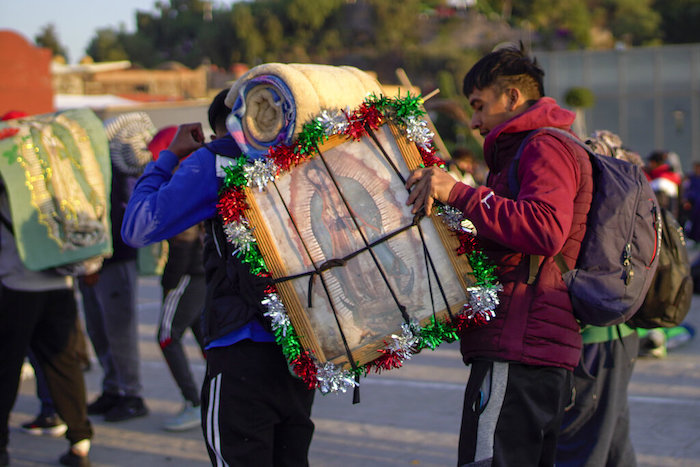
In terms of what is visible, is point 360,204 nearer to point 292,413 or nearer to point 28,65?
point 292,413

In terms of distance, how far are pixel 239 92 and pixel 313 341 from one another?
836 mm

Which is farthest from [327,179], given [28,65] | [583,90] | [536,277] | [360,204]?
[583,90]

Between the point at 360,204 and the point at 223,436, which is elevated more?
the point at 360,204

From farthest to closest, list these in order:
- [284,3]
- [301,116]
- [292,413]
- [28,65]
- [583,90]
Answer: [284,3] < [583,90] < [28,65] < [292,413] < [301,116]

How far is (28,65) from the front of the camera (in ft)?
59.0

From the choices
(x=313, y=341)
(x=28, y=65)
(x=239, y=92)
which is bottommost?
(x=313, y=341)

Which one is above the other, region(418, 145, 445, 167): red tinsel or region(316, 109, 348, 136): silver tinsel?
region(316, 109, 348, 136): silver tinsel

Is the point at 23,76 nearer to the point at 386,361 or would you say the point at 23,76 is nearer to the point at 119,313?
the point at 119,313

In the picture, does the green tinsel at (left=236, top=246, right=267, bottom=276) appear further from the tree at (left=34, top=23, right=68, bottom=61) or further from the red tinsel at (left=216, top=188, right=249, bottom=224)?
the tree at (left=34, top=23, right=68, bottom=61)

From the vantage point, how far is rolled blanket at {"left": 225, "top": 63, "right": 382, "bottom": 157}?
2.49 meters

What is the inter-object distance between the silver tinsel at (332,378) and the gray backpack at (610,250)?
686 millimetres

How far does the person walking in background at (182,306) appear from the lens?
537 centimetres

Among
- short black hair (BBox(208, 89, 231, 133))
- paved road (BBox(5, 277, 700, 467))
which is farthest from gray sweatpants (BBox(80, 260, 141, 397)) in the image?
short black hair (BBox(208, 89, 231, 133))

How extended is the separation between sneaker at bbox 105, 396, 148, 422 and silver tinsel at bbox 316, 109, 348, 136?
382cm
